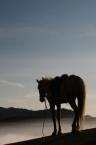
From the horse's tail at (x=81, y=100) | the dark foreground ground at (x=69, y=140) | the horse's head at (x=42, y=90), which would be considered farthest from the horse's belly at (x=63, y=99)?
the dark foreground ground at (x=69, y=140)

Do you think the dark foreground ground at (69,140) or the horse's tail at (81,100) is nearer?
the dark foreground ground at (69,140)

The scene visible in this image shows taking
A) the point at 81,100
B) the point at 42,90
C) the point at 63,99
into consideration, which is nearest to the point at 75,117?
the point at 81,100

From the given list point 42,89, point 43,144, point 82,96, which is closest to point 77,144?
point 43,144

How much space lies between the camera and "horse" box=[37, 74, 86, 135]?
2256cm

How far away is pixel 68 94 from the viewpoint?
74.9 ft

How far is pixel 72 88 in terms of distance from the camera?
2264 centimetres

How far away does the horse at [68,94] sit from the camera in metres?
22.6

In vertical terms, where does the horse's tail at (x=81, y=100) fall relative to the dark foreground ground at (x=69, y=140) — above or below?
above

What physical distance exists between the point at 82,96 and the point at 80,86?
1.42ft

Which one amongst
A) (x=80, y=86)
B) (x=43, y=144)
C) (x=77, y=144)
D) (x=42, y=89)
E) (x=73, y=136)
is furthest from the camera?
(x=42, y=89)

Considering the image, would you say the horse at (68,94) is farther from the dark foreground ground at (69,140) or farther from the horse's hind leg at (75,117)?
the dark foreground ground at (69,140)

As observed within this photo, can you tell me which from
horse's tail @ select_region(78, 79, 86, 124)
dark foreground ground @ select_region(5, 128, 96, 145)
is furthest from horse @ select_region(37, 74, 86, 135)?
dark foreground ground @ select_region(5, 128, 96, 145)

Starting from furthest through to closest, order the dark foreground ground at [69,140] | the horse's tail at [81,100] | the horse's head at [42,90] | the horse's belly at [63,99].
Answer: the horse's head at [42,90] → the horse's belly at [63,99] → the horse's tail at [81,100] → the dark foreground ground at [69,140]

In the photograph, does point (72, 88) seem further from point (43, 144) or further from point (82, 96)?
point (43, 144)
